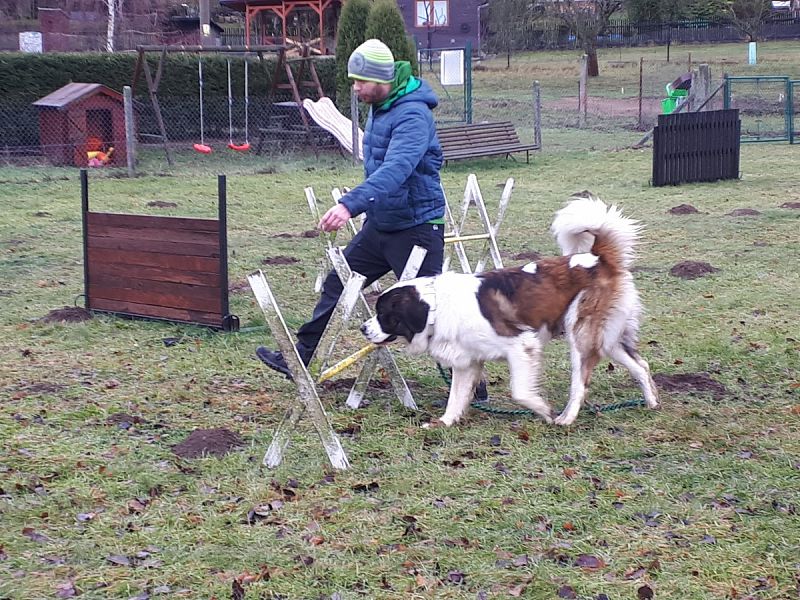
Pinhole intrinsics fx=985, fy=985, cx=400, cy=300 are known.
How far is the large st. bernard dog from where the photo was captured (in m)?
5.45

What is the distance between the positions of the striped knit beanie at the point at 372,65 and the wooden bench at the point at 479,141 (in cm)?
1400

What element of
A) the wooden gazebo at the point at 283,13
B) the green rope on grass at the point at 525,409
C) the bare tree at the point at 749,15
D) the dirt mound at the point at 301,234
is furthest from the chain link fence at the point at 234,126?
the bare tree at the point at 749,15

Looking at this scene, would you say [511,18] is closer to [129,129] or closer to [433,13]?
[433,13]

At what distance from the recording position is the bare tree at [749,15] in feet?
160

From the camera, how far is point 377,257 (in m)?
5.91

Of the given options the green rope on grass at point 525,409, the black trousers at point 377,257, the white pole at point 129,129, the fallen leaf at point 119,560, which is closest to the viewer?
the fallen leaf at point 119,560

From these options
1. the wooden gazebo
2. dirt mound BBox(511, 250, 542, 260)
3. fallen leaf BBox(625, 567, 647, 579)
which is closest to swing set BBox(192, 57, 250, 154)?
the wooden gazebo

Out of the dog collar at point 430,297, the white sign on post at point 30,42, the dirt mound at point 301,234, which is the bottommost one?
the dirt mound at point 301,234

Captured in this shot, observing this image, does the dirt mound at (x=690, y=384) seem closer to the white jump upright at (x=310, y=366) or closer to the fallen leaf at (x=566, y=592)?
the white jump upright at (x=310, y=366)

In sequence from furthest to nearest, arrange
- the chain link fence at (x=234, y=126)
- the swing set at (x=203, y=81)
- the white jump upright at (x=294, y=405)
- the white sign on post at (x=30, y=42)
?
the white sign on post at (x=30, y=42) < the chain link fence at (x=234, y=126) < the swing set at (x=203, y=81) < the white jump upright at (x=294, y=405)

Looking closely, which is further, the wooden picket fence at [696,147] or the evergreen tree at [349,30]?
the evergreen tree at [349,30]

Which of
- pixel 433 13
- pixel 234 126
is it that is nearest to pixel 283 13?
pixel 234 126

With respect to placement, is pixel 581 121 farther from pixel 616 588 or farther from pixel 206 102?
pixel 616 588

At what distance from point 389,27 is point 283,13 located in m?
11.3
